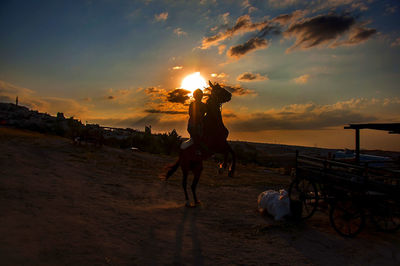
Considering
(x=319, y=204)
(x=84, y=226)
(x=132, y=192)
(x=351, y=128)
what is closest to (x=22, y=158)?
(x=132, y=192)

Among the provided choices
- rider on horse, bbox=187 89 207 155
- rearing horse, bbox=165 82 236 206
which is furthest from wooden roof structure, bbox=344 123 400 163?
rider on horse, bbox=187 89 207 155

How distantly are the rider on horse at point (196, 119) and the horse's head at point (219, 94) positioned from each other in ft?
1.61

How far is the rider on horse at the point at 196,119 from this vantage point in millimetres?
8029

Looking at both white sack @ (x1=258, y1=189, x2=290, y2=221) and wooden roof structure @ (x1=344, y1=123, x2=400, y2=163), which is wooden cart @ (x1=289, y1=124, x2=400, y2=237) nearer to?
white sack @ (x1=258, y1=189, x2=290, y2=221)

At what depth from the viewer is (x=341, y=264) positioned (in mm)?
4707

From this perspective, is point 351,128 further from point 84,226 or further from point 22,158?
point 22,158

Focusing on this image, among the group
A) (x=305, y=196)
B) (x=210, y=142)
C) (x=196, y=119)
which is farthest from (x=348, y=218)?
(x=196, y=119)

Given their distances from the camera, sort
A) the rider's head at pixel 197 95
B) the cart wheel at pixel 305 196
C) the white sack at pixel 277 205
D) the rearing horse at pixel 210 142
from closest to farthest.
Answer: the white sack at pixel 277 205, the cart wheel at pixel 305 196, the rearing horse at pixel 210 142, the rider's head at pixel 197 95

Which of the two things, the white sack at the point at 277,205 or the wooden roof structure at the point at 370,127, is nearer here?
the white sack at the point at 277,205

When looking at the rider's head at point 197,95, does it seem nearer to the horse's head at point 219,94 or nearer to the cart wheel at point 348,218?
the horse's head at point 219,94

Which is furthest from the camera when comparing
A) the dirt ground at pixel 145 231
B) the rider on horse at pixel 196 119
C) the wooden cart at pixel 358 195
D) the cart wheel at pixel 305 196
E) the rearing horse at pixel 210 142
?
the rearing horse at pixel 210 142

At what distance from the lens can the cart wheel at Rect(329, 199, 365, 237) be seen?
5.86 metres

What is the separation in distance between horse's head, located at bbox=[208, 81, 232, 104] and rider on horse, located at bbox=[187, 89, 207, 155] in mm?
491

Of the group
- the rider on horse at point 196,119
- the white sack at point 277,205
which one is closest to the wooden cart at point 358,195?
the white sack at point 277,205
